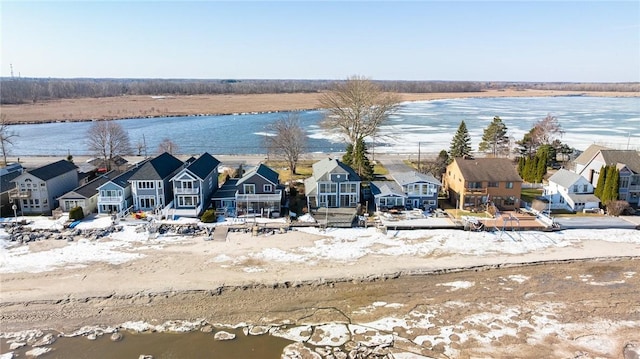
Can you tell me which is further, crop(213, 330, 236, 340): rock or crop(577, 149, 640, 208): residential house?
crop(577, 149, 640, 208): residential house

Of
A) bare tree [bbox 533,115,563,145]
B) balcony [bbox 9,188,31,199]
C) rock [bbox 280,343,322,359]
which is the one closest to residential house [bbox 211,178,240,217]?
balcony [bbox 9,188,31,199]

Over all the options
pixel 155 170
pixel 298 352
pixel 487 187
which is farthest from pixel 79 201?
pixel 487 187

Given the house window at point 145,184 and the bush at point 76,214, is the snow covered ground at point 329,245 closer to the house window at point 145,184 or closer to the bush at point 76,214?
the bush at point 76,214

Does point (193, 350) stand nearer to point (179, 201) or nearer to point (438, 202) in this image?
point (179, 201)

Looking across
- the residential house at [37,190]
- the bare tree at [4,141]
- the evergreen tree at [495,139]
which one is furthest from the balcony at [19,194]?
the evergreen tree at [495,139]

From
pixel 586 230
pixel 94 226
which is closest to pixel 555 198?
pixel 586 230

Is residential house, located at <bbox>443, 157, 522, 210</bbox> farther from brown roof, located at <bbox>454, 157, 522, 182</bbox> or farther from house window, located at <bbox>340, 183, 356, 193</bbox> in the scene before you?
house window, located at <bbox>340, 183, 356, 193</bbox>

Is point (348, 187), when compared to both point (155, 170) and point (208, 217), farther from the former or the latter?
point (155, 170)
